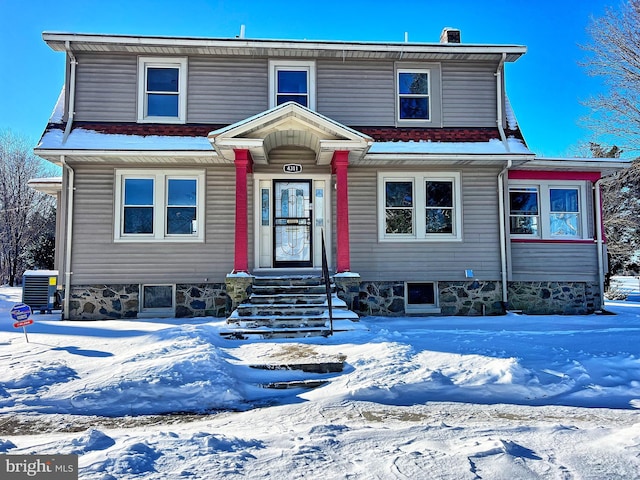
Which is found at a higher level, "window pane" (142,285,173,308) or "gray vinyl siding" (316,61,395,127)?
"gray vinyl siding" (316,61,395,127)

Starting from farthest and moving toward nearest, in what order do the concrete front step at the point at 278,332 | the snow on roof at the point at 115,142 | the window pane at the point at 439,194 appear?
the window pane at the point at 439,194 < the snow on roof at the point at 115,142 < the concrete front step at the point at 278,332

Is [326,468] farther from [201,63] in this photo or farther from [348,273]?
[201,63]

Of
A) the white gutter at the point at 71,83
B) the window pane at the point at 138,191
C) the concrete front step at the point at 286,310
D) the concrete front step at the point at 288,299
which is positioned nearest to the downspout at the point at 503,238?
the concrete front step at the point at 286,310

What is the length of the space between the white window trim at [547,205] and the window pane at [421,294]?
93.3 inches

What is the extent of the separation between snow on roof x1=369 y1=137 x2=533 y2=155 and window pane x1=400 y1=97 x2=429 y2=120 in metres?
0.93

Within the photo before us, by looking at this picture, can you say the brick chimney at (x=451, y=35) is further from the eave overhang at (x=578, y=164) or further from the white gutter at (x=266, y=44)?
the eave overhang at (x=578, y=164)

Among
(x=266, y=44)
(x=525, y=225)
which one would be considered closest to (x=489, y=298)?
(x=525, y=225)

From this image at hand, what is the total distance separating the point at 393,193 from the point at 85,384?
289 inches

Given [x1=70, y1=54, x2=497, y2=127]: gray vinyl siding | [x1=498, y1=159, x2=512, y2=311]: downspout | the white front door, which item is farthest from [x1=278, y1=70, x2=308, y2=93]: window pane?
[x1=498, y1=159, x2=512, y2=311]: downspout

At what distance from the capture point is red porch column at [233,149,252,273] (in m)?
8.51

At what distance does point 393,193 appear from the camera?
9.95m

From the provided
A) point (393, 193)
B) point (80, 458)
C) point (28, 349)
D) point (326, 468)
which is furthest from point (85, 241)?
point (326, 468)

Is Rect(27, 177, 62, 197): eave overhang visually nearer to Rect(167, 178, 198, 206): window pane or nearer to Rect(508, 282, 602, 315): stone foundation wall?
Rect(167, 178, 198, 206): window pane

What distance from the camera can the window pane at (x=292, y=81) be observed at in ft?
33.1
